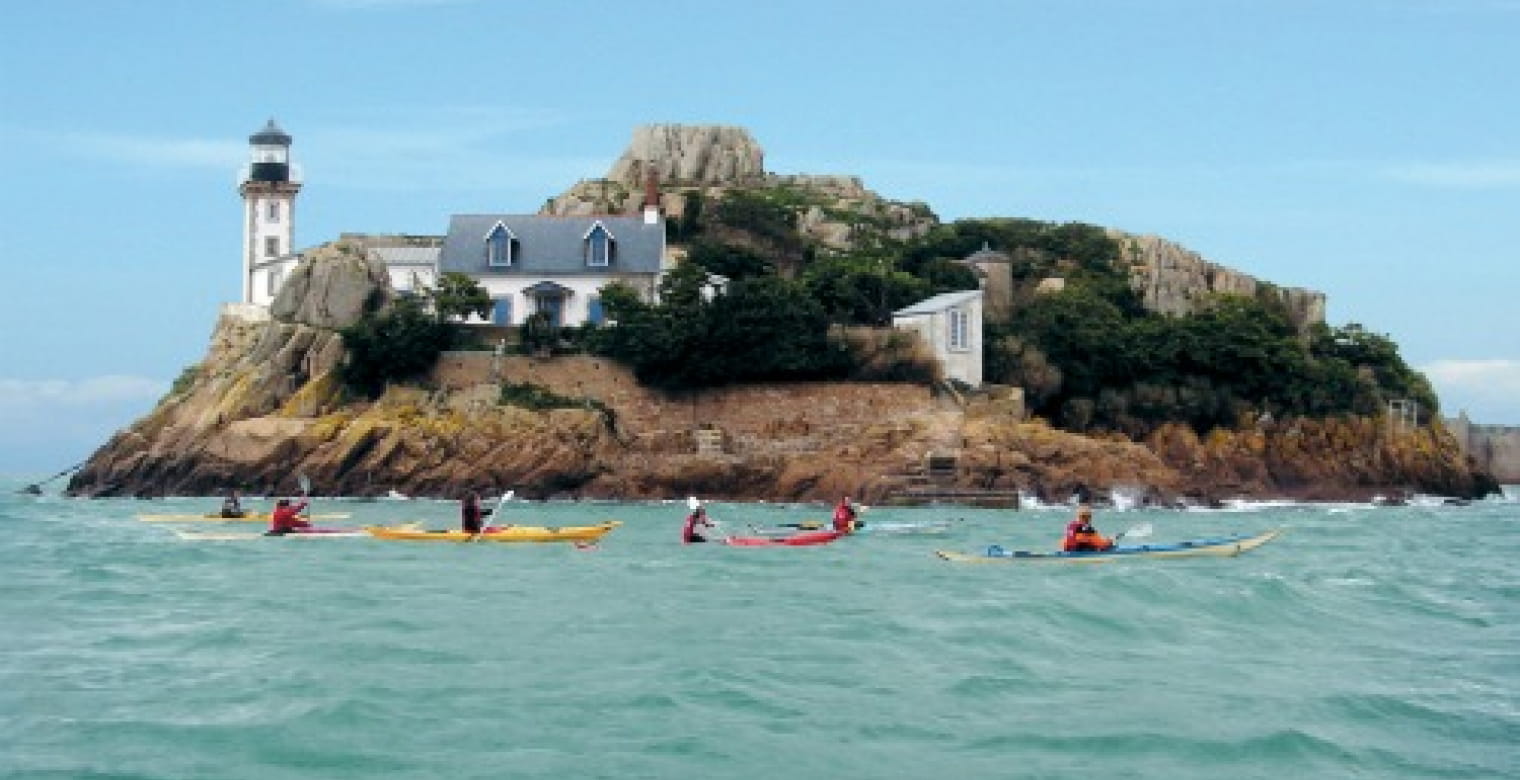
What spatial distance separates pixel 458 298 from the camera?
7269 centimetres

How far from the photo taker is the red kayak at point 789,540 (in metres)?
43.0

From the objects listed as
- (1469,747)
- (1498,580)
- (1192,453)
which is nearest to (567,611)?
(1469,747)

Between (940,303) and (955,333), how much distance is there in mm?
1436

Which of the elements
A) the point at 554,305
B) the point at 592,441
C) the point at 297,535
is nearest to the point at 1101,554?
the point at 297,535

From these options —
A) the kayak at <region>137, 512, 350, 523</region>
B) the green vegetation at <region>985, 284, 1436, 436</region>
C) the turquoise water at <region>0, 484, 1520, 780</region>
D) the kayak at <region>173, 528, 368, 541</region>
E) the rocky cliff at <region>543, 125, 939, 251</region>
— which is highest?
the rocky cliff at <region>543, 125, 939, 251</region>

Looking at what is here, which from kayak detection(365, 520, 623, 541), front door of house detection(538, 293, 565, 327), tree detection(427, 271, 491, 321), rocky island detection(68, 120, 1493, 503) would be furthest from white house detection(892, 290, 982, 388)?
kayak detection(365, 520, 623, 541)

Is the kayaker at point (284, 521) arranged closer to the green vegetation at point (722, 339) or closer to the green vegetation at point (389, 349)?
the green vegetation at point (389, 349)

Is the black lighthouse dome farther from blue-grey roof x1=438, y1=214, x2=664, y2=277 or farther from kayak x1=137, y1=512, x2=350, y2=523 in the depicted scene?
kayak x1=137, y1=512, x2=350, y2=523

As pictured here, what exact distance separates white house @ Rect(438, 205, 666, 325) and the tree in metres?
2.03

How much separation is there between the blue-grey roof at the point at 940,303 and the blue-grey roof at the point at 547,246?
10735 mm

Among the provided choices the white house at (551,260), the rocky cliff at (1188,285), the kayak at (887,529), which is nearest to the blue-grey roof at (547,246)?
the white house at (551,260)

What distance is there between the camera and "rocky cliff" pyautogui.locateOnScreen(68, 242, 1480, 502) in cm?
6656

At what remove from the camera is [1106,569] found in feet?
120

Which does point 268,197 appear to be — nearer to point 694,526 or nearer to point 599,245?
point 599,245
